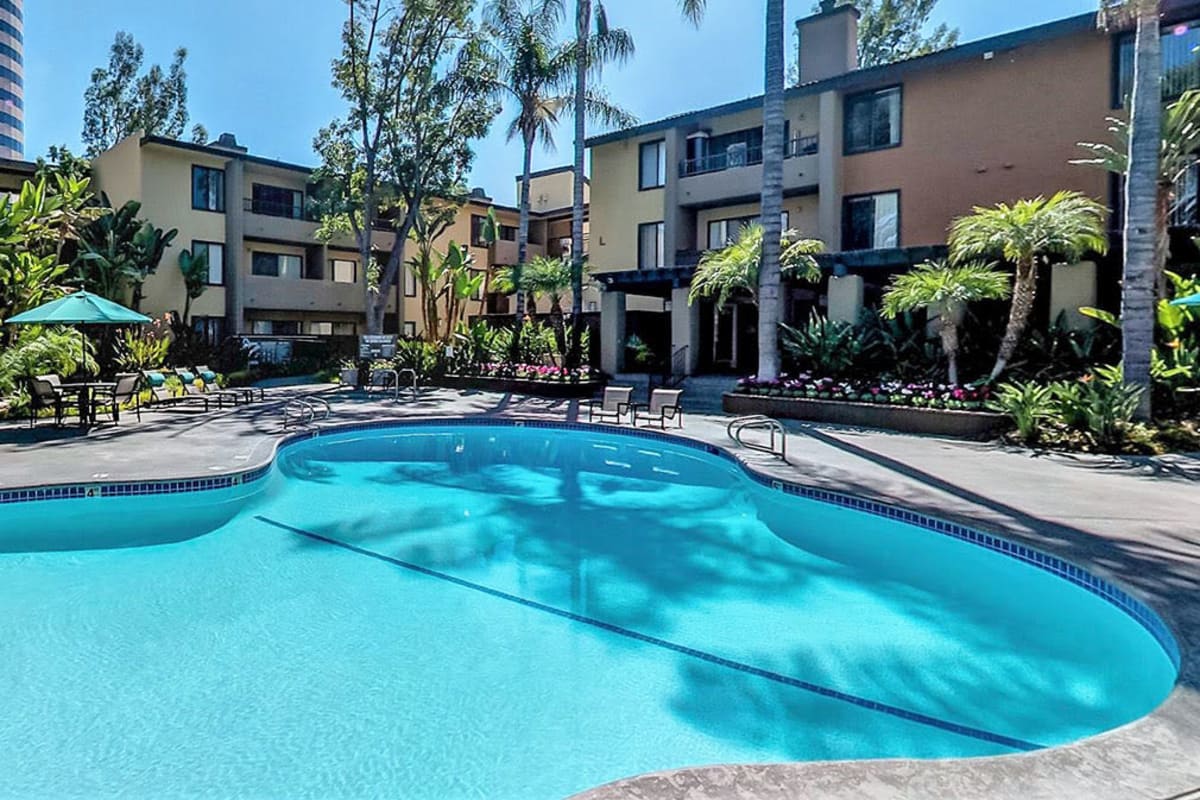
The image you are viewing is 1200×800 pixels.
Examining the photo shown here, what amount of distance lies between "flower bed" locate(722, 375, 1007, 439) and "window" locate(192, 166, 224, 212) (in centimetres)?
2229

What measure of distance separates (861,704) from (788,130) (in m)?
21.8

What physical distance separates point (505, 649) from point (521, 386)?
15777mm

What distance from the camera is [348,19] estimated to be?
25578 mm

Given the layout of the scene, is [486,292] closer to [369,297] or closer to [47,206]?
[369,297]

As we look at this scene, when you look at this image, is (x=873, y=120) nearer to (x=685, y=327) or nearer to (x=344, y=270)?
(x=685, y=327)

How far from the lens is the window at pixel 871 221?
829 inches

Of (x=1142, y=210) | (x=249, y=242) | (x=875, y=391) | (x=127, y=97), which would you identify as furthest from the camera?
(x=127, y=97)

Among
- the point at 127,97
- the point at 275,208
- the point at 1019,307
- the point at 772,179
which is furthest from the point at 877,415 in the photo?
the point at 127,97

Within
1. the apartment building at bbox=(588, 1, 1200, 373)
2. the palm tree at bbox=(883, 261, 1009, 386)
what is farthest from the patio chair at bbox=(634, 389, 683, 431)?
the apartment building at bbox=(588, 1, 1200, 373)

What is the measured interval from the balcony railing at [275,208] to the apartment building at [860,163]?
13116mm

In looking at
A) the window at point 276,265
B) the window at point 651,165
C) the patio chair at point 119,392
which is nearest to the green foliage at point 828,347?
the window at point 651,165

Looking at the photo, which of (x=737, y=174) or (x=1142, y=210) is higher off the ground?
(x=737, y=174)

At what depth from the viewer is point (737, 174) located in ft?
76.8

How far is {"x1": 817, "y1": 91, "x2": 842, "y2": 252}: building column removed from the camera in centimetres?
2154
